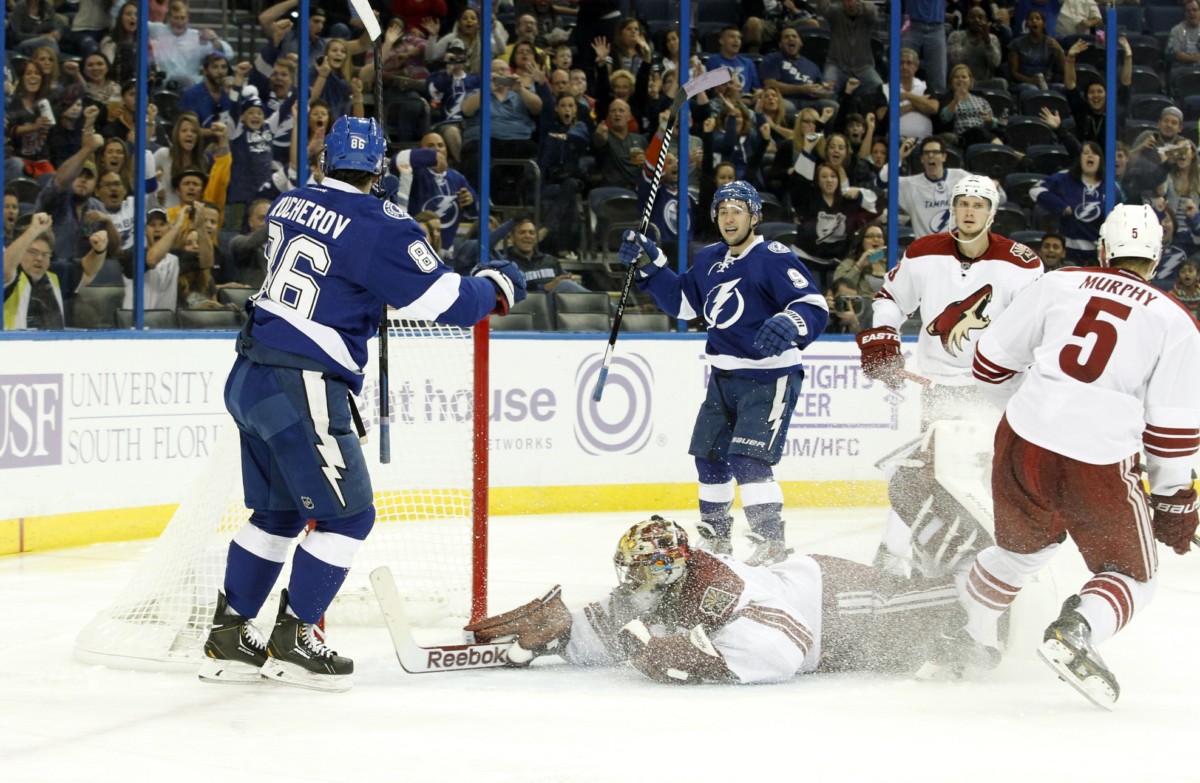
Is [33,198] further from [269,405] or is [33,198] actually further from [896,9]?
[896,9]

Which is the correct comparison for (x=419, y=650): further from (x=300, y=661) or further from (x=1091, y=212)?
(x=1091, y=212)

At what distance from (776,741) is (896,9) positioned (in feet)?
19.3

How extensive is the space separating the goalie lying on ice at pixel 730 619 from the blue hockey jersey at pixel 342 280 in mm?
702

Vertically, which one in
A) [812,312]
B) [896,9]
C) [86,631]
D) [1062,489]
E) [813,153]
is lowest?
[86,631]

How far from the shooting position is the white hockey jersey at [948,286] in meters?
4.45

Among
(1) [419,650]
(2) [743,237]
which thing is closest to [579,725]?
(1) [419,650]

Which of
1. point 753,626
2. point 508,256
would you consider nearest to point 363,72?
point 508,256

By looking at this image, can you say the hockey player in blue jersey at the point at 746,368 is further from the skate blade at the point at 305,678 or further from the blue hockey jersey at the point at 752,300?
the skate blade at the point at 305,678

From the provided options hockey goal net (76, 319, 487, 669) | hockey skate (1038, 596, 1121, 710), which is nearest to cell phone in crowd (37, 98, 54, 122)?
hockey goal net (76, 319, 487, 669)

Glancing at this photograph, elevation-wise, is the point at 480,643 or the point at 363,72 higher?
the point at 363,72

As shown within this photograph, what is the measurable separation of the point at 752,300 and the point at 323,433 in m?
1.84

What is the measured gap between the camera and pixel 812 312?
186 inches

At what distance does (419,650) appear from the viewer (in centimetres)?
362

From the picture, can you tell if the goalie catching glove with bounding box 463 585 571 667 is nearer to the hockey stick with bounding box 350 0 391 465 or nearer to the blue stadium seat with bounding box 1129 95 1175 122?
the hockey stick with bounding box 350 0 391 465
